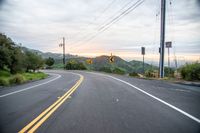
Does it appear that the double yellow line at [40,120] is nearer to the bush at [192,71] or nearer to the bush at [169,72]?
the bush at [192,71]

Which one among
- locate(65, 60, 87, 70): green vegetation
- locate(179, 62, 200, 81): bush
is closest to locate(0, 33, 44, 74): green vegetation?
locate(179, 62, 200, 81): bush

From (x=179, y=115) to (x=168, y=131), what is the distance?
218 cm

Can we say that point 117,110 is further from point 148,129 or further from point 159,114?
point 148,129

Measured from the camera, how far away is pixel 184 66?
89.2ft

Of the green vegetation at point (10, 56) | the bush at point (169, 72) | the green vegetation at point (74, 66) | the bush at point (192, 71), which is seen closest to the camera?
the bush at point (192, 71)

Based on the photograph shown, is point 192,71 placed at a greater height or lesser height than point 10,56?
lesser

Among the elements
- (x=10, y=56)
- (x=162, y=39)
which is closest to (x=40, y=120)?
(x=162, y=39)

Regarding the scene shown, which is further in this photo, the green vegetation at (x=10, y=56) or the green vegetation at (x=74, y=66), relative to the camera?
the green vegetation at (x=74, y=66)

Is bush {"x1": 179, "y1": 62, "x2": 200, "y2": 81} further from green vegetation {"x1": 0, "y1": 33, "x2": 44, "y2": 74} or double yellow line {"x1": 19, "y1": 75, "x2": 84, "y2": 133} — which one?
green vegetation {"x1": 0, "y1": 33, "x2": 44, "y2": 74}

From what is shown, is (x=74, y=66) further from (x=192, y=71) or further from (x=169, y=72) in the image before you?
(x=192, y=71)

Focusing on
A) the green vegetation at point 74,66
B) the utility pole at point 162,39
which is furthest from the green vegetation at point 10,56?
the green vegetation at point 74,66

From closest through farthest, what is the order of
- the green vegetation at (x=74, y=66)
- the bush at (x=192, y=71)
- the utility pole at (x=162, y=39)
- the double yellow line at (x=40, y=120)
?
the double yellow line at (x=40, y=120) → the bush at (x=192, y=71) → the utility pole at (x=162, y=39) → the green vegetation at (x=74, y=66)

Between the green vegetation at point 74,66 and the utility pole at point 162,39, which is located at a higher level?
the utility pole at point 162,39

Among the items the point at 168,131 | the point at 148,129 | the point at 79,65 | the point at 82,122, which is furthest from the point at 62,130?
the point at 79,65
